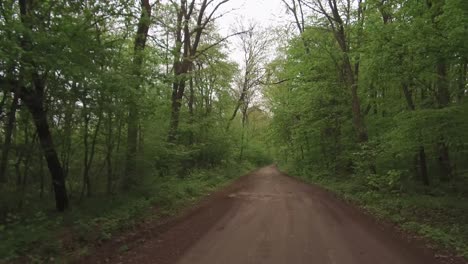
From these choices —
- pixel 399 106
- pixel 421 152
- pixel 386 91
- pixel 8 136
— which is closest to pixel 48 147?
pixel 8 136

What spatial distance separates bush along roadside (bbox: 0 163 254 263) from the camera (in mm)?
5977

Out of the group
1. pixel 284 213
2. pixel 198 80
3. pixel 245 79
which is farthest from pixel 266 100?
pixel 284 213

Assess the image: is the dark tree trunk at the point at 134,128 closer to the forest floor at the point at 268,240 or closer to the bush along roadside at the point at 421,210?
the forest floor at the point at 268,240

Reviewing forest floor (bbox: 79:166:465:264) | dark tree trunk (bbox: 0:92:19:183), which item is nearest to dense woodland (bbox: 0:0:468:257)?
dark tree trunk (bbox: 0:92:19:183)

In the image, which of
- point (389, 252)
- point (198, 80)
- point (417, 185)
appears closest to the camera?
point (389, 252)

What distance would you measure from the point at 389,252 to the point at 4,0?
8.67 metres

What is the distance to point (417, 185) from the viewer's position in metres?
14.2

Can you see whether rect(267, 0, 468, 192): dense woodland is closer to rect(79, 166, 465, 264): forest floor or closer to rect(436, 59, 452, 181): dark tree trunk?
rect(436, 59, 452, 181): dark tree trunk

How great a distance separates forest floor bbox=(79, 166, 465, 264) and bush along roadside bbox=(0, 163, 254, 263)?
0.40m

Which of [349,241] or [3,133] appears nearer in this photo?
[349,241]

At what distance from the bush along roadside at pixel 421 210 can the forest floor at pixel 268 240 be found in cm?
44

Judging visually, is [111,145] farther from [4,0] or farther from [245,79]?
[245,79]

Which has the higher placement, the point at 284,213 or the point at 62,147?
the point at 62,147

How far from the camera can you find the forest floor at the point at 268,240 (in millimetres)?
6121
